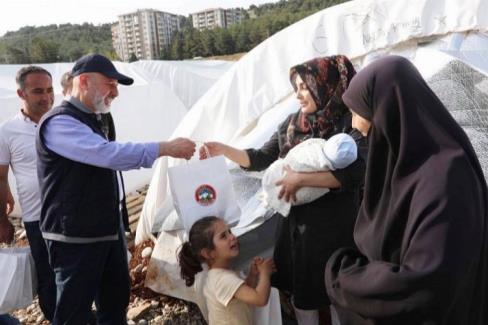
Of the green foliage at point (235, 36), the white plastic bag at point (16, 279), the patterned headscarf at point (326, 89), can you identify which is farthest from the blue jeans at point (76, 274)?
the green foliage at point (235, 36)

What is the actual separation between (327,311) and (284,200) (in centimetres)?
96

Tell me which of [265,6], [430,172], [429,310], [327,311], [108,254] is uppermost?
[265,6]

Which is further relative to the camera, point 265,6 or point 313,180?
point 265,6

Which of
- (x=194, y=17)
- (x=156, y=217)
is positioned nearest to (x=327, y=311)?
(x=156, y=217)

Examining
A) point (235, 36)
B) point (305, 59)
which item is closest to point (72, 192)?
point (305, 59)

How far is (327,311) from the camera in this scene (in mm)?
2479

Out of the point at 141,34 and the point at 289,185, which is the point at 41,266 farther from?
the point at 141,34

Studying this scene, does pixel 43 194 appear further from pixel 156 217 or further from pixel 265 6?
pixel 265 6

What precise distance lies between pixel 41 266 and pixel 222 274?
1.44 metres

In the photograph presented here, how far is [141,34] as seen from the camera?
2852 inches

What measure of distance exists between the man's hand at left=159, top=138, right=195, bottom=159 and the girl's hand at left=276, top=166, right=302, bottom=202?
1.73 ft

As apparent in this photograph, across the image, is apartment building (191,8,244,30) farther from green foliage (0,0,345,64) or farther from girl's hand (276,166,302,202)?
girl's hand (276,166,302,202)

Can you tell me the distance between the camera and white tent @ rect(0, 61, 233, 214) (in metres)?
5.85

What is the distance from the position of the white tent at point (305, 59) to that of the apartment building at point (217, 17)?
83.4m
